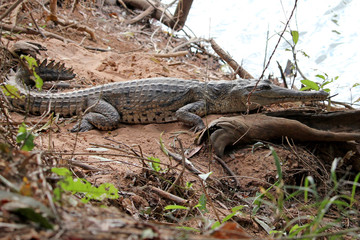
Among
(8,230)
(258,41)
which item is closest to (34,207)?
(8,230)

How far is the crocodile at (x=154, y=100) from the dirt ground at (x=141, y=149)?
6.6 inches

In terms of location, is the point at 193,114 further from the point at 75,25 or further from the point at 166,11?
the point at 166,11

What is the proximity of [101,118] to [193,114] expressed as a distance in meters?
1.29

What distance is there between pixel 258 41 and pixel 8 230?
382 inches

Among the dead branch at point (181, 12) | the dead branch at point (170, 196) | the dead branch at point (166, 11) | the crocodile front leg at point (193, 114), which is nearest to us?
the dead branch at point (170, 196)

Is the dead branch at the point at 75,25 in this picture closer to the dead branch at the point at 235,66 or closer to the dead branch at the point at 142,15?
the dead branch at the point at 142,15

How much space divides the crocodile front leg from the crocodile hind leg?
0.92 m

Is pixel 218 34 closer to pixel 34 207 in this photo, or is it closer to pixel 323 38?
pixel 323 38

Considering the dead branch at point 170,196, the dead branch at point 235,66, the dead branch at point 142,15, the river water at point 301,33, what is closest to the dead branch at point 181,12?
the river water at point 301,33

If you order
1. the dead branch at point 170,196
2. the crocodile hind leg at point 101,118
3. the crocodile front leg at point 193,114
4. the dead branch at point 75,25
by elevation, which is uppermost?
the dead branch at point 75,25

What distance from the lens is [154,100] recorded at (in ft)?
16.1

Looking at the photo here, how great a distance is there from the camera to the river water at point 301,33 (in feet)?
25.1

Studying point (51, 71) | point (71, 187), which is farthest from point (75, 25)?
point (71, 187)

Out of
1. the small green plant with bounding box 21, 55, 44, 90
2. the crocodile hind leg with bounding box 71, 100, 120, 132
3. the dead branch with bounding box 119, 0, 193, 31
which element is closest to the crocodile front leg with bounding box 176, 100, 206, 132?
the crocodile hind leg with bounding box 71, 100, 120, 132
